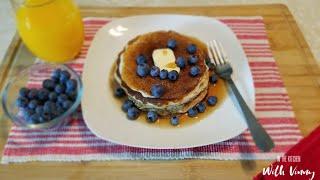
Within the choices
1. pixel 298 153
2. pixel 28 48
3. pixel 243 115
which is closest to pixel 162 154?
pixel 243 115

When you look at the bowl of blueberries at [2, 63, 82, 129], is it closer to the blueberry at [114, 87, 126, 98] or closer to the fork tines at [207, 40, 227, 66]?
the blueberry at [114, 87, 126, 98]

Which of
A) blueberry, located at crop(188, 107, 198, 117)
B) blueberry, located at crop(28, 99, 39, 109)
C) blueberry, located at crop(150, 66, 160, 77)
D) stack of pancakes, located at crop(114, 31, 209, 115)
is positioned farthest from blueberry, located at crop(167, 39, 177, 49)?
blueberry, located at crop(28, 99, 39, 109)

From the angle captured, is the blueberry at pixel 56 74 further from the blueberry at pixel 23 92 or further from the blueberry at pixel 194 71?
the blueberry at pixel 194 71

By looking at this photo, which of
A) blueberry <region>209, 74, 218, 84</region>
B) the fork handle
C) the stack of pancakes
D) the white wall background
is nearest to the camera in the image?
the fork handle

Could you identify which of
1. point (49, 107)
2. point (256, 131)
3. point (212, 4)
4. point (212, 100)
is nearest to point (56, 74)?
point (49, 107)

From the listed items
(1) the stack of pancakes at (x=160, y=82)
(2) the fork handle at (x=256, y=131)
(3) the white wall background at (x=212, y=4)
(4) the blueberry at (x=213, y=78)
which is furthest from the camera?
(3) the white wall background at (x=212, y=4)

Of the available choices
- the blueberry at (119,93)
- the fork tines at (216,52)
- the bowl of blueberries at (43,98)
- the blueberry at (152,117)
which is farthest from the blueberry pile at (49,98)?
the fork tines at (216,52)
